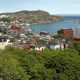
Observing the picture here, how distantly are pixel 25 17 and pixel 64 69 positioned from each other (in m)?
97.2

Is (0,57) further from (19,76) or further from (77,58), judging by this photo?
(77,58)

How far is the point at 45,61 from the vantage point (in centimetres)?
1939

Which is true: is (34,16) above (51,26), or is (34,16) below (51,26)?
above

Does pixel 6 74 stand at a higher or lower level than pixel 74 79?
higher

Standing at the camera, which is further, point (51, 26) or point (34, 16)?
point (34, 16)

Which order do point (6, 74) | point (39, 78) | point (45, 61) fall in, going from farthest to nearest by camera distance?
point (45, 61) → point (39, 78) → point (6, 74)

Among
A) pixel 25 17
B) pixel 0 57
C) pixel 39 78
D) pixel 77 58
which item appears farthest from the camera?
pixel 25 17

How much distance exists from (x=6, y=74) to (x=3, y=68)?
16.5 inches

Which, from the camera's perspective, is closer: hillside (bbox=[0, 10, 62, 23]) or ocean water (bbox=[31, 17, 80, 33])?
ocean water (bbox=[31, 17, 80, 33])

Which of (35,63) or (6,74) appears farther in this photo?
(35,63)

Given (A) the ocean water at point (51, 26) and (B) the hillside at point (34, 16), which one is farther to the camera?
(B) the hillside at point (34, 16)

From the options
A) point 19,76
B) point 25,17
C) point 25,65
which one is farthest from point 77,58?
point 25,17

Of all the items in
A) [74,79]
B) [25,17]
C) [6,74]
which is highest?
[6,74]

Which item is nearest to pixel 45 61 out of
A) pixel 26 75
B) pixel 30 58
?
pixel 30 58
